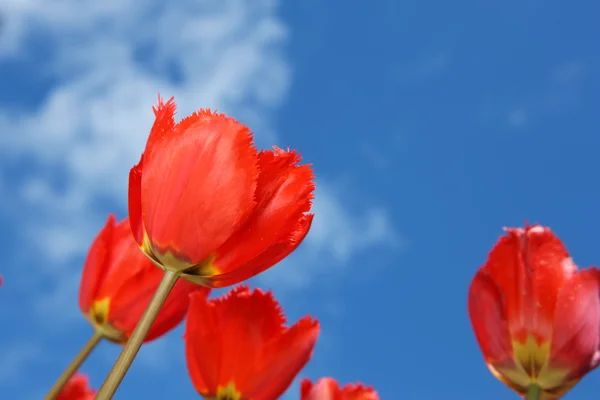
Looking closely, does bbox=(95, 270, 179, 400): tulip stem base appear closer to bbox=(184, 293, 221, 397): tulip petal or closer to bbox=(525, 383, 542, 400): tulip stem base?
bbox=(184, 293, 221, 397): tulip petal

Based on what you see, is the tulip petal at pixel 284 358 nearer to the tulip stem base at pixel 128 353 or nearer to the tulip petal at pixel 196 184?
the tulip petal at pixel 196 184

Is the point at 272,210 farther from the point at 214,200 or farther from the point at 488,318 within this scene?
the point at 488,318

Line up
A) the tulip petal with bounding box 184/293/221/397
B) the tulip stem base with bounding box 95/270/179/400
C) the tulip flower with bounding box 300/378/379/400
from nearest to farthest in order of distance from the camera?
the tulip stem base with bounding box 95/270/179/400, the tulip petal with bounding box 184/293/221/397, the tulip flower with bounding box 300/378/379/400

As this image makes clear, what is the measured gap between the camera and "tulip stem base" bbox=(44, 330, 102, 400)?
1063 mm

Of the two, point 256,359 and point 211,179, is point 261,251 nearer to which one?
point 211,179

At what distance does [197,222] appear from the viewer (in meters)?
1.03

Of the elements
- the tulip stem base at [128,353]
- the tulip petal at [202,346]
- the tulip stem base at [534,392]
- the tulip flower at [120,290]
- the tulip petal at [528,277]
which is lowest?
the tulip stem base at [128,353]

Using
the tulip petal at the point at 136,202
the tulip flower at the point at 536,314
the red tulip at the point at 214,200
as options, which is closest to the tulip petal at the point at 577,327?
the tulip flower at the point at 536,314

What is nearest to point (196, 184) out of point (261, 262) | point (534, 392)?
point (261, 262)

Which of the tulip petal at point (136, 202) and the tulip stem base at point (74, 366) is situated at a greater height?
the tulip petal at point (136, 202)

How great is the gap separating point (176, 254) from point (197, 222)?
55 mm

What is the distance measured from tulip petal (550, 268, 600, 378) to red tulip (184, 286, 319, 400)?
51cm

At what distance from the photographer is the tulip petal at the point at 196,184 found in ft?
3.35

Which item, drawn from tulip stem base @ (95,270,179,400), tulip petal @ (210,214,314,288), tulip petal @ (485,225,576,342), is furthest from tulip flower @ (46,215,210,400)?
tulip petal @ (485,225,576,342)
